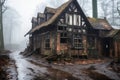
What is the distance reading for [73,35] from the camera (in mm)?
23156

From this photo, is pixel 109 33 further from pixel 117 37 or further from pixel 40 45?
pixel 40 45

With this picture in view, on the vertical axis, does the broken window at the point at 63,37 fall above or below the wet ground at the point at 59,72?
above

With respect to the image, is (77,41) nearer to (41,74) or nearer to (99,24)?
(99,24)

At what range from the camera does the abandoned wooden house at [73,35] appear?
22219 mm

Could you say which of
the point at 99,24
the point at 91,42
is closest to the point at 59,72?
the point at 91,42

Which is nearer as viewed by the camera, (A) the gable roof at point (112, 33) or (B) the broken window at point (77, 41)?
(B) the broken window at point (77, 41)

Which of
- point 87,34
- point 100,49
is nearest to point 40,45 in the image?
point 87,34

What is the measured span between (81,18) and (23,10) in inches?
4499

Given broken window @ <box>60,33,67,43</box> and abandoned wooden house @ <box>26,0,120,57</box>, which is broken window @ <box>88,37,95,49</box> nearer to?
abandoned wooden house @ <box>26,0,120,57</box>

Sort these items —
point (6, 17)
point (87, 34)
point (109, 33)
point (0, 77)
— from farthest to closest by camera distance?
point (6, 17) < point (109, 33) < point (87, 34) < point (0, 77)

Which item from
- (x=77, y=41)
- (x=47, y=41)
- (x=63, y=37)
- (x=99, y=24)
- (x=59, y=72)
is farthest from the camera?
(x=99, y=24)

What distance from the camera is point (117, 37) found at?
2502cm

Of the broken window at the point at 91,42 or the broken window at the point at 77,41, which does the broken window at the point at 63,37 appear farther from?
the broken window at the point at 91,42

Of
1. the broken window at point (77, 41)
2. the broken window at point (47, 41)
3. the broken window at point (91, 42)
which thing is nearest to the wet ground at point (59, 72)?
the broken window at point (77, 41)
